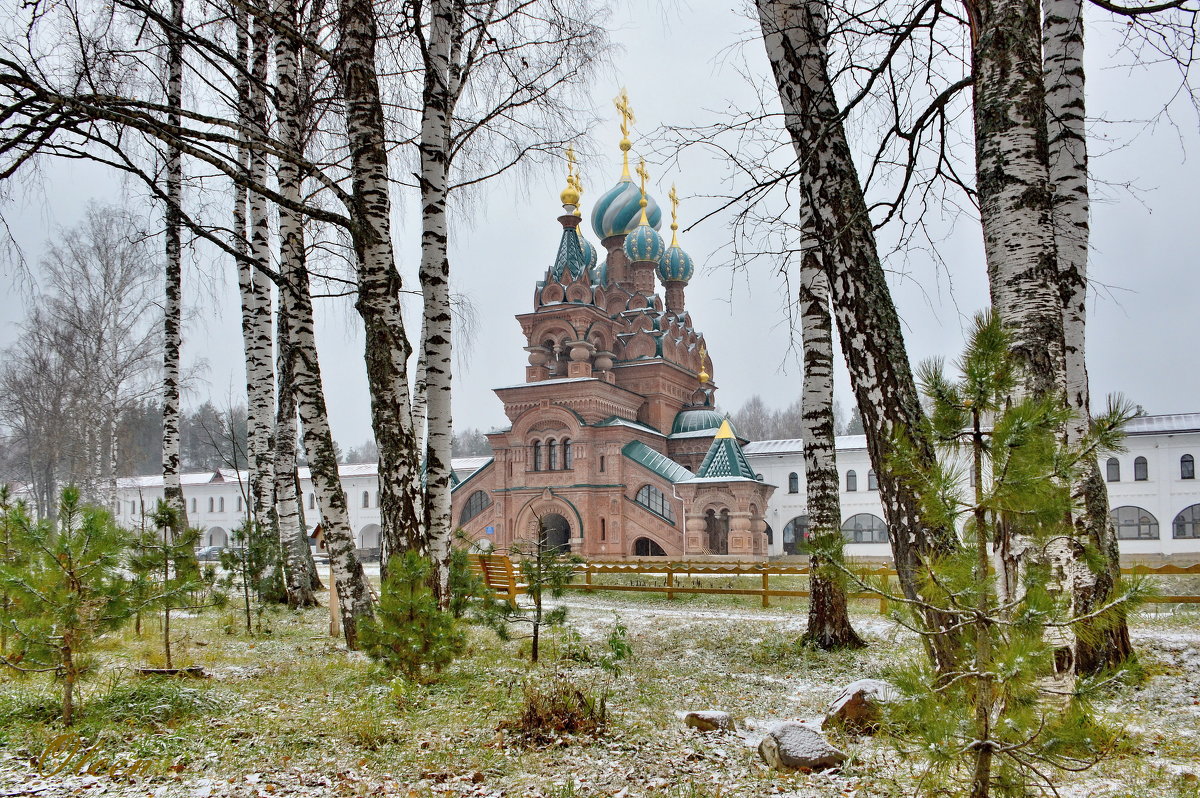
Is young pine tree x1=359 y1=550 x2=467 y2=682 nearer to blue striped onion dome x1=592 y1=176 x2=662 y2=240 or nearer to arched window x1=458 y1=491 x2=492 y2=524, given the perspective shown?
arched window x1=458 y1=491 x2=492 y2=524

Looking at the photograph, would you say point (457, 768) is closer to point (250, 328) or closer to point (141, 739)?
point (141, 739)

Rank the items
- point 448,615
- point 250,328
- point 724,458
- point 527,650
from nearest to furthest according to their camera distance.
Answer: point 448,615
point 527,650
point 250,328
point 724,458

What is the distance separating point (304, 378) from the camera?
7102 mm

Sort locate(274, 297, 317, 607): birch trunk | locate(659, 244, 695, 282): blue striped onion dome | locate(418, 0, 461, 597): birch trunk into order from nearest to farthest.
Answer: locate(418, 0, 461, 597): birch trunk, locate(274, 297, 317, 607): birch trunk, locate(659, 244, 695, 282): blue striped onion dome

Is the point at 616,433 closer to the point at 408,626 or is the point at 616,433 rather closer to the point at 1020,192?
the point at 408,626

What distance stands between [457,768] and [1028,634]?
2.70 metres

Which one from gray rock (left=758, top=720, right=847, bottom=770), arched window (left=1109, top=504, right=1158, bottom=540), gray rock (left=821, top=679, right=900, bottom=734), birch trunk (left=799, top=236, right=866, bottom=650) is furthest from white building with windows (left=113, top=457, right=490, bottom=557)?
gray rock (left=758, top=720, right=847, bottom=770)

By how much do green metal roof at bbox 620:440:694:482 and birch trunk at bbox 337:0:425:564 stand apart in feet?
74.5

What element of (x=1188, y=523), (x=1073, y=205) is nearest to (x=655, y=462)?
(x=1188, y=523)

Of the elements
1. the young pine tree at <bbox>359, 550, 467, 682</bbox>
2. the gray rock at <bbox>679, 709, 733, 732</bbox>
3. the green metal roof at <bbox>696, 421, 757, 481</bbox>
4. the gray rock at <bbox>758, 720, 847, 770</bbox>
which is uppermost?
the green metal roof at <bbox>696, 421, 757, 481</bbox>

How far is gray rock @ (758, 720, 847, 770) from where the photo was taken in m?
3.85

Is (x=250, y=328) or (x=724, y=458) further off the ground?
(x=250, y=328)

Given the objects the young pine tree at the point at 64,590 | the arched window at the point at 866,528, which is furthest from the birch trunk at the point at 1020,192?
the arched window at the point at 866,528

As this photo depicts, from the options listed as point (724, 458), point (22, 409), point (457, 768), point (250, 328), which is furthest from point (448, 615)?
point (22, 409)
